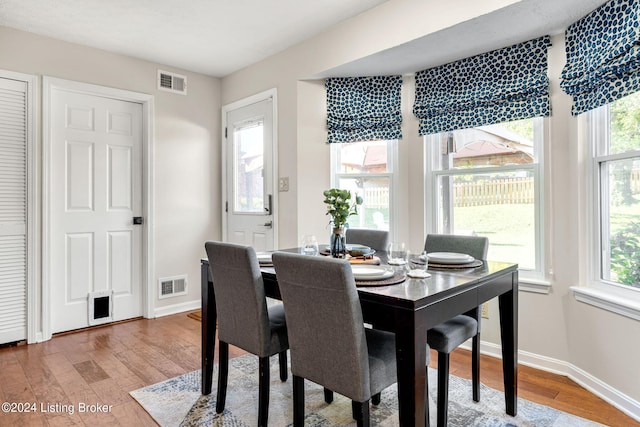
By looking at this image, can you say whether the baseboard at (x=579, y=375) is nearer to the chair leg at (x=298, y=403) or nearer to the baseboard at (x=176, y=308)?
the chair leg at (x=298, y=403)

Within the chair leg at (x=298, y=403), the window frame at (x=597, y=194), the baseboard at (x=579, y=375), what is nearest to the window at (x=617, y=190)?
the window frame at (x=597, y=194)

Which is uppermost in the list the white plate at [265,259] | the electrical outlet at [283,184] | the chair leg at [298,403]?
the electrical outlet at [283,184]

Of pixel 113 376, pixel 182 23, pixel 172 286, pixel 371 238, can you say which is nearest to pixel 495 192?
pixel 371 238

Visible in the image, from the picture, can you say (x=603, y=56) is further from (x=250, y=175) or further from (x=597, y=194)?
(x=250, y=175)

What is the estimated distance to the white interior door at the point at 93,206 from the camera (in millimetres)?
3250

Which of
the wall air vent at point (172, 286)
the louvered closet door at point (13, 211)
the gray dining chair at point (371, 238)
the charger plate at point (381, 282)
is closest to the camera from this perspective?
the charger plate at point (381, 282)

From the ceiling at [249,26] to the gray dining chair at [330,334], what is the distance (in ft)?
6.07

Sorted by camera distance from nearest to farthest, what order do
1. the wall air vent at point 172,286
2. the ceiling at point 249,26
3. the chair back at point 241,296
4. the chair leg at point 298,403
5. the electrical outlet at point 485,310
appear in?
the chair leg at point 298,403 → the chair back at point 241,296 → the ceiling at point 249,26 → the electrical outlet at point 485,310 → the wall air vent at point 172,286

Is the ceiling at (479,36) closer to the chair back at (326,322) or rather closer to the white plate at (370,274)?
the white plate at (370,274)

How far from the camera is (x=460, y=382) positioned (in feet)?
7.73

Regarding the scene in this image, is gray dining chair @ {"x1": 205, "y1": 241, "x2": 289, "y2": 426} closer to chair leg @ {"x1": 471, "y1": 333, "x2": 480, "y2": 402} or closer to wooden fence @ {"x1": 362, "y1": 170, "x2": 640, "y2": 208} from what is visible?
chair leg @ {"x1": 471, "y1": 333, "x2": 480, "y2": 402}

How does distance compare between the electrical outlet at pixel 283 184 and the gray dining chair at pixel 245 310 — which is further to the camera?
the electrical outlet at pixel 283 184

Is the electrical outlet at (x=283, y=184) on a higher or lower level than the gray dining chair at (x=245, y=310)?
higher

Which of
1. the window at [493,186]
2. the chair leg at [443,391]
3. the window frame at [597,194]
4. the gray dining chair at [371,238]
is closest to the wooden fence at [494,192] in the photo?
the window at [493,186]
